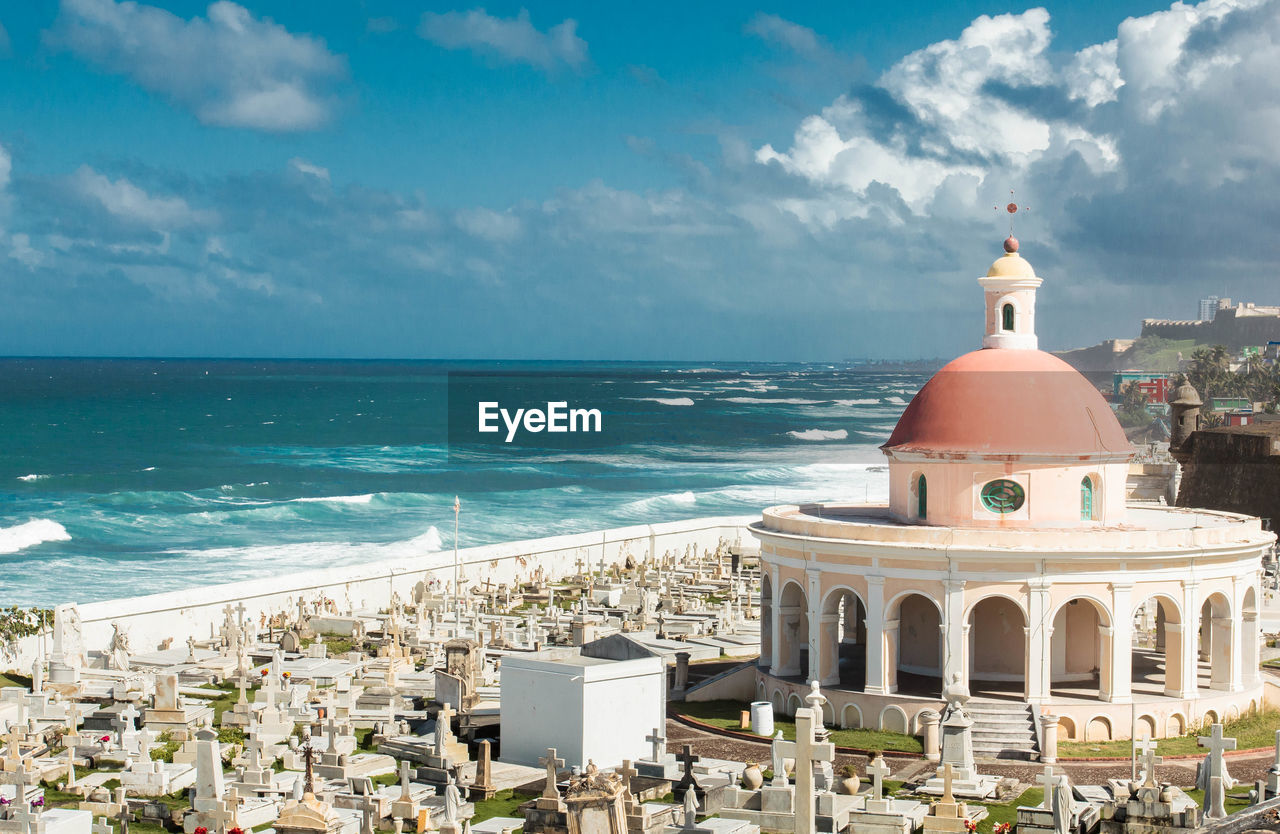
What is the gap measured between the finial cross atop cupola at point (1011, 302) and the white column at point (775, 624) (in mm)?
5827

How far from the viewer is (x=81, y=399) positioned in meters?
155

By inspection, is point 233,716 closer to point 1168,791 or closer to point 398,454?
point 1168,791

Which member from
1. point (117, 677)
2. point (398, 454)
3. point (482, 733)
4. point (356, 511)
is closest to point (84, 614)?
point (117, 677)

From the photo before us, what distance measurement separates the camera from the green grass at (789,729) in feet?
78.9

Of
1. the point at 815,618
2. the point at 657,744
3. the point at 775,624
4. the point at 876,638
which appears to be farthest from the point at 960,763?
the point at 775,624

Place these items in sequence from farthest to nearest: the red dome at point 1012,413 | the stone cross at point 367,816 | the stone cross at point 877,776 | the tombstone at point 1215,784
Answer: the red dome at point 1012,413
the stone cross at point 877,776
the stone cross at point 367,816
the tombstone at point 1215,784

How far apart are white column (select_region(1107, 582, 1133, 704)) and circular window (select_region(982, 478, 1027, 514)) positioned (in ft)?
7.13

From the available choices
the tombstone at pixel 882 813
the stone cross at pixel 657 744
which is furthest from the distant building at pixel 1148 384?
the tombstone at pixel 882 813

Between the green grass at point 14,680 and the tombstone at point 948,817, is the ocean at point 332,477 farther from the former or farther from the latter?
the tombstone at point 948,817

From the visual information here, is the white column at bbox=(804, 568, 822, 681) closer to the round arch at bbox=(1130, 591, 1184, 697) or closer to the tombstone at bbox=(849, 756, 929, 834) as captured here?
the round arch at bbox=(1130, 591, 1184, 697)

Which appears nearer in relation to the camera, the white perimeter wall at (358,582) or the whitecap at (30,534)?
the white perimeter wall at (358,582)

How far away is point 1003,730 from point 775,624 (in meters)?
4.86

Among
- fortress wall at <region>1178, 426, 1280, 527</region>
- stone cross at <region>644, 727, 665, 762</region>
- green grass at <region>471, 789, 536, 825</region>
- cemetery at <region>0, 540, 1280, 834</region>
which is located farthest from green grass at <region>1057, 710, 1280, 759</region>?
fortress wall at <region>1178, 426, 1280, 527</region>

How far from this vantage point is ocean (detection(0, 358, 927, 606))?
61.2m
